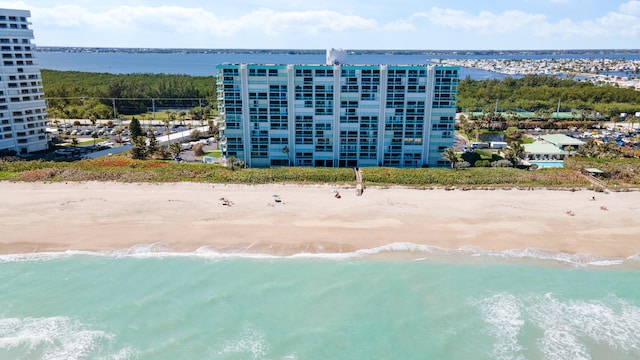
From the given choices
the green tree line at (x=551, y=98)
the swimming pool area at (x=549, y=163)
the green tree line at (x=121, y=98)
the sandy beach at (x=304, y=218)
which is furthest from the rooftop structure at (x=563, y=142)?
the green tree line at (x=121, y=98)

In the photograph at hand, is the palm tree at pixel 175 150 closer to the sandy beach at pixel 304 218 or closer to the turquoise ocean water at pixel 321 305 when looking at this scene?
the sandy beach at pixel 304 218

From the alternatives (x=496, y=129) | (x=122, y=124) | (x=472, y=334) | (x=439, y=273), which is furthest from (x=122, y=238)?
(x=496, y=129)

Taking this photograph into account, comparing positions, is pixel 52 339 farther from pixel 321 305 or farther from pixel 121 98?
pixel 121 98

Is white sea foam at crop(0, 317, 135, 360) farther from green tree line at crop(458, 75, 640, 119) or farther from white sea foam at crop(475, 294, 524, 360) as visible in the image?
green tree line at crop(458, 75, 640, 119)

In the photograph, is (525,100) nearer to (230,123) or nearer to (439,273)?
(230,123)

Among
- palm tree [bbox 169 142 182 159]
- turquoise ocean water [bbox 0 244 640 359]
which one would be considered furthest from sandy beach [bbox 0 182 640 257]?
palm tree [bbox 169 142 182 159]

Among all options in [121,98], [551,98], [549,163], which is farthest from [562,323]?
[121,98]

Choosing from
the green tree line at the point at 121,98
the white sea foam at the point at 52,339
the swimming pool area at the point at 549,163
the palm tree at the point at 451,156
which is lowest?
the white sea foam at the point at 52,339
